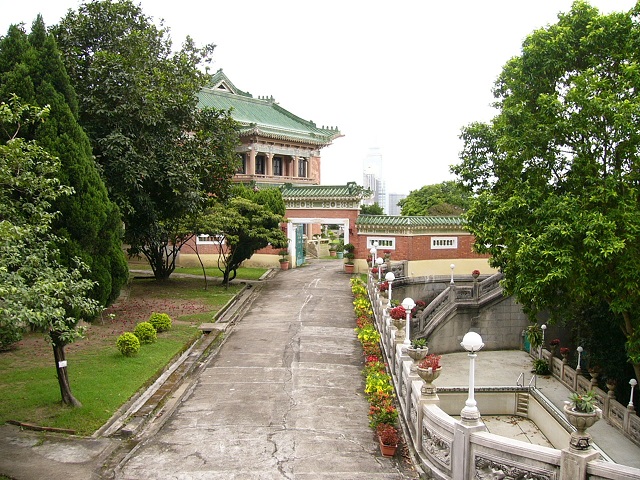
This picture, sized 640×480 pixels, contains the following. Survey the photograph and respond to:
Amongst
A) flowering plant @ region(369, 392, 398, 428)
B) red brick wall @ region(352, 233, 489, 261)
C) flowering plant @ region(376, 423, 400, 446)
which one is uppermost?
red brick wall @ region(352, 233, 489, 261)

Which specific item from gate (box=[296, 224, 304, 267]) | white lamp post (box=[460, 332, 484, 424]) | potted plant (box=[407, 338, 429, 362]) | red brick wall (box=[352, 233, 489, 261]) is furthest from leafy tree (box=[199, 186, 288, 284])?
white lamp post (box=[460, 332, 484, 424])

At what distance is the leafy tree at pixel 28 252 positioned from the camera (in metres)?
6.86

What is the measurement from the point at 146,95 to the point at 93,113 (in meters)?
1.57

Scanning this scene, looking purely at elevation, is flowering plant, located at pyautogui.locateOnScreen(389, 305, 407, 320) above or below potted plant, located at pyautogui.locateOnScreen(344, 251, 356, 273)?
below

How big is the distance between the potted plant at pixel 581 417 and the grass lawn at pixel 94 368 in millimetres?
7195

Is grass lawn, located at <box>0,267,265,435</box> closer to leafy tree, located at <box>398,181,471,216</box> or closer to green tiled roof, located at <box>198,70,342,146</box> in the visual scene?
green tiled roof, located at <box>198,70,342,146</box>

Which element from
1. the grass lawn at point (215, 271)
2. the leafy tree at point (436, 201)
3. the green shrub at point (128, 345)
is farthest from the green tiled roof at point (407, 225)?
the green shrub at point (128, 345)

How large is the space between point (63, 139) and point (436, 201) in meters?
36.9

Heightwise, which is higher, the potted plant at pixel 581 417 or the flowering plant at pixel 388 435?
the potted plant at pixel 581 417

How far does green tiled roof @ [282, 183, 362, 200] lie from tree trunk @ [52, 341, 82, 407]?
1980cm

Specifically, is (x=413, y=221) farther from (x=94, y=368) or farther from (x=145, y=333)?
(x=94, y=368)

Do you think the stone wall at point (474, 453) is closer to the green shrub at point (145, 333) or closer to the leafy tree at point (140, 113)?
the green shrub at point (145, 333)

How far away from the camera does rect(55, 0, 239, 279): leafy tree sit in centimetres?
1526

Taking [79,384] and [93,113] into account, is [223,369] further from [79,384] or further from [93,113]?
[93,113]
